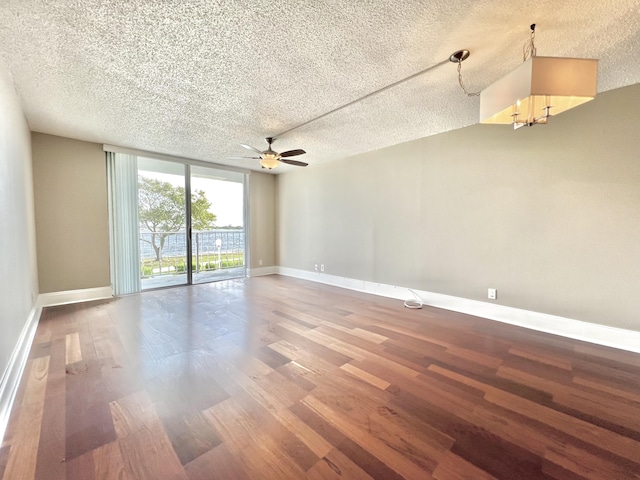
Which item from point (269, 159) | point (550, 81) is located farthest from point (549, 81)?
point (269, 159)

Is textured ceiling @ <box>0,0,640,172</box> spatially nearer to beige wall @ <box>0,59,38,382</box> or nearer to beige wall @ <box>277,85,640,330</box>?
beige wall @ <box>0,59,38,382</box>


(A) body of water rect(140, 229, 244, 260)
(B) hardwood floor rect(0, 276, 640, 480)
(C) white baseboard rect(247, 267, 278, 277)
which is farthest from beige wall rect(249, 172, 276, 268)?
(B) hardwood floor rect(0, 276, 640, 480)

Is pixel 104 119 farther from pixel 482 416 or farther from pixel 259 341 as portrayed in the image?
pixel 482 416

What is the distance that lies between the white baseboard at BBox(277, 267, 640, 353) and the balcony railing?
3575 millimetres

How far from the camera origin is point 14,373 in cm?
179

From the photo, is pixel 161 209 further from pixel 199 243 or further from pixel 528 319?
pixel 528 319

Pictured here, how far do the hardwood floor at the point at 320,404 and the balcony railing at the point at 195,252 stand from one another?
95.4 inches

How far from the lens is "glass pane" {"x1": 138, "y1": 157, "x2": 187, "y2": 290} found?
4.74 m

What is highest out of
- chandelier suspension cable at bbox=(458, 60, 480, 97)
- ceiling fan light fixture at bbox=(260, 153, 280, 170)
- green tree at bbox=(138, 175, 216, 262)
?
chandelier suspension cable at bbox=(458, 60, 480, 97)

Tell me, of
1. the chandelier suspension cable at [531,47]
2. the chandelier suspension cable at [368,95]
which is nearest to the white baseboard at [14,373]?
the chandelier suspension cable at [368,95]

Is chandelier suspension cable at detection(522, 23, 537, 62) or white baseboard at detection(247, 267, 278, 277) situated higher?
chandelier suspension cable at detection(522, 23, 537, 62)

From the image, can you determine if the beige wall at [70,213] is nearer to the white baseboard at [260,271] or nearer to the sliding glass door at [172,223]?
the sliding glass door at [172,223]

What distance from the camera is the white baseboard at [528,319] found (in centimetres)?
238

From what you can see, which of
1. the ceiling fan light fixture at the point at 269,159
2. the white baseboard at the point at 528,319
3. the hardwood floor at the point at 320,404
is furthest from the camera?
the ceiling fan light fixture at the point at 269,159
